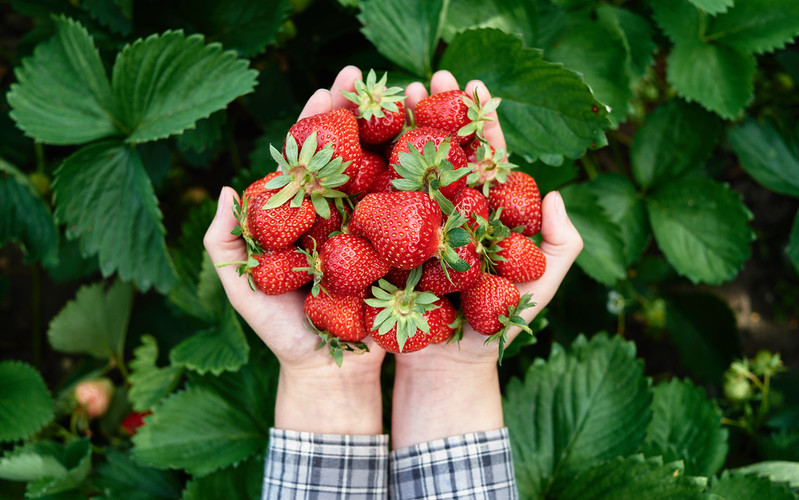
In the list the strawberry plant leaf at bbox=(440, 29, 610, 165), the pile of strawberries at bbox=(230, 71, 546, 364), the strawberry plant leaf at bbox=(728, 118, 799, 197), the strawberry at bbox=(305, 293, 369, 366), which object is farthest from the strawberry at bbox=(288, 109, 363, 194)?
the strawberry plant leaf at bbox=(728, 118, 799, 197)

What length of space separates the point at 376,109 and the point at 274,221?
284mm

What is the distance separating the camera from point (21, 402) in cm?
150

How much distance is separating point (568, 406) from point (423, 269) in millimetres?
654

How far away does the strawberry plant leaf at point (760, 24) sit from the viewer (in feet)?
4.93

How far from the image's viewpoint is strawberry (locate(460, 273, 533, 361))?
0.98 metres

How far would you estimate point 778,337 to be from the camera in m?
2.20

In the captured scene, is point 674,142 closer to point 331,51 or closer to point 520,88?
point 520,88

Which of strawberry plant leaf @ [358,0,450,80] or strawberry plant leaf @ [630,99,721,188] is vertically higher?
strawberry plant leaf @ [358,0,450,80]

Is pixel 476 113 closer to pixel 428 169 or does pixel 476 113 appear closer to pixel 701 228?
pixel 428 169

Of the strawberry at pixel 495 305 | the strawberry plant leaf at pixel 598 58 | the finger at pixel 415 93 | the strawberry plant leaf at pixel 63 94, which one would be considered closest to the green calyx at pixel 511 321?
the strawberry at pixel 495 305

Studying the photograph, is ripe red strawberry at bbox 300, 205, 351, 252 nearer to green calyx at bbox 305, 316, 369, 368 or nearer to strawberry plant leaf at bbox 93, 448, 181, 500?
green calyx at bbox 305, 316, 369, 368

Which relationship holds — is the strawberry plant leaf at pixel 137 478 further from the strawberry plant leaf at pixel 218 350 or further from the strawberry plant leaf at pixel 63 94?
the strawberry plant leaf at pixel 63 94

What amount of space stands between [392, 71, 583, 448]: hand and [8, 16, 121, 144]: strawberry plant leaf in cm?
73

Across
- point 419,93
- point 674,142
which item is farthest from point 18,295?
point 674,142
